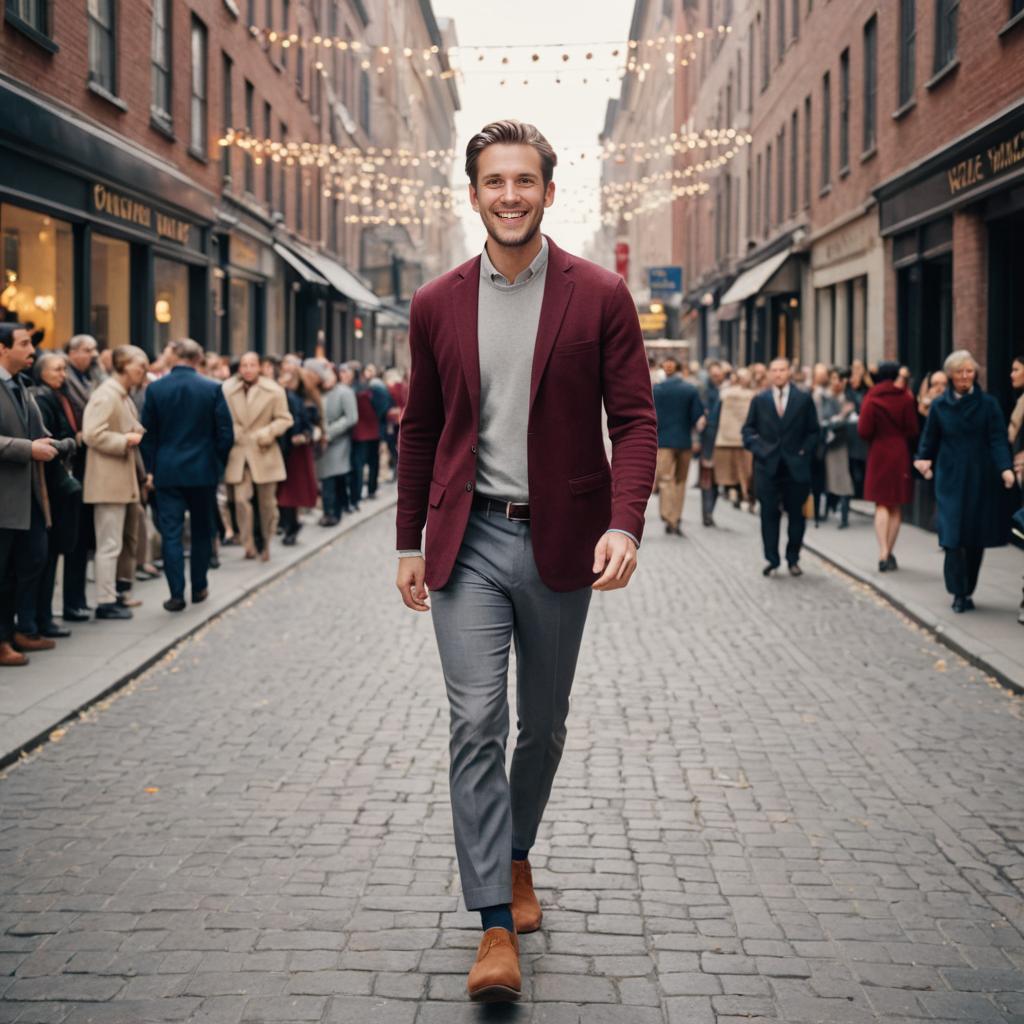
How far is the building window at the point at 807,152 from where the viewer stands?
29531 mm

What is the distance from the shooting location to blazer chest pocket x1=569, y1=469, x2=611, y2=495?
4.10 metres

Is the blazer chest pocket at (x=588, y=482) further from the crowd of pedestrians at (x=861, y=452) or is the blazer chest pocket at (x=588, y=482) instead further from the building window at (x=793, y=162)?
the building window at (x=793, y=162)

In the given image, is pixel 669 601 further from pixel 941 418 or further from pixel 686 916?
pixel 686 916

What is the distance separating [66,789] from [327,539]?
36.2ft

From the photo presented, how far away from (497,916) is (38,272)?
13.4m

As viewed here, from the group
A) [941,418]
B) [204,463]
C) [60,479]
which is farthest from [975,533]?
[60,479]

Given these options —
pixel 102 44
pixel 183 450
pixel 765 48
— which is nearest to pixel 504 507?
pixel 183 450

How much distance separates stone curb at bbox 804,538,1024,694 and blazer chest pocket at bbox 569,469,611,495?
16.3ft

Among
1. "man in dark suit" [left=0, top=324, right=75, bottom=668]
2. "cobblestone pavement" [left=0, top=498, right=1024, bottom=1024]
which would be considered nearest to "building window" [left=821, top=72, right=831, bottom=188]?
"cobblestone pavement" [left=0, top=498, right=1024, bottom=1024]

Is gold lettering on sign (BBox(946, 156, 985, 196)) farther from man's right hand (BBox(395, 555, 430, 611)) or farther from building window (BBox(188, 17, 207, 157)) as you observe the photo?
man's right hand (BBox(395, 555, 430, 611))

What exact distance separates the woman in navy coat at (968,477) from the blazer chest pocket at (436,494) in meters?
7.68

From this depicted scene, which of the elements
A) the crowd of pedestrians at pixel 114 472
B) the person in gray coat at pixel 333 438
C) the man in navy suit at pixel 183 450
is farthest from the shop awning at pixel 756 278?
the man in navy suit at pixel 183 450

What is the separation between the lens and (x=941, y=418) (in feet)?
38.0

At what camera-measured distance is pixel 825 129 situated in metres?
27.7
